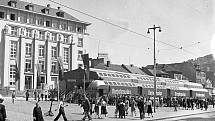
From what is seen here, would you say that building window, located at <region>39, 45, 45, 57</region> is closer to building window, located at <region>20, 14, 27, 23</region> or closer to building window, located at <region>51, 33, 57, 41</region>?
building window, located at <region>51, 33, 57, 41</region>

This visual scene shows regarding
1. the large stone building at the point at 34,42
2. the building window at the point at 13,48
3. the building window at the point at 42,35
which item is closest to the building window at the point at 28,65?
the large stone building at the point at 34,42

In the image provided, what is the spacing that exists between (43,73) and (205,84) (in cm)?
6511

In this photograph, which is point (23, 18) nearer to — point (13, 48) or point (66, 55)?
point (13, 48)

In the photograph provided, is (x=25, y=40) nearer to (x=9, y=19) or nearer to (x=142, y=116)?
(x=9, y=19)

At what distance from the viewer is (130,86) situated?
52.5 m

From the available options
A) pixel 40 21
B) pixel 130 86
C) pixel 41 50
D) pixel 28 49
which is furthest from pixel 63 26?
pixel 130 86

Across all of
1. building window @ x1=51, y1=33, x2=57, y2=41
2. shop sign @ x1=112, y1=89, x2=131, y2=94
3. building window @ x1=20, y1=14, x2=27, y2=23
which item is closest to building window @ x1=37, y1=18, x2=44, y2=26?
building window @ x1=51, y1=33, x2=57, y2=41

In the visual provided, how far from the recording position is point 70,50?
253 ft

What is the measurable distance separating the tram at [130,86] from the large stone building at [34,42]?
47.3 ft

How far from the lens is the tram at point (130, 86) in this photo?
148 feet

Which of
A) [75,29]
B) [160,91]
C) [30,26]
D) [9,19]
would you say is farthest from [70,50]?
[160,91]

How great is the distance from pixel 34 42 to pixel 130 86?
90.3 feet

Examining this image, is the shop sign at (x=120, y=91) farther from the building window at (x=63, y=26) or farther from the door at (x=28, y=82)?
the building window at (x=63, y=26)

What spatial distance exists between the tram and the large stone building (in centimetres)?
1442
